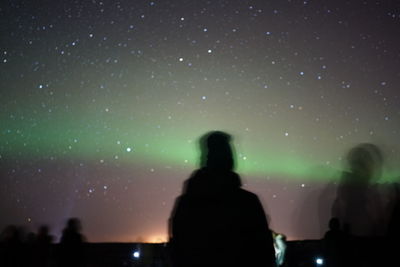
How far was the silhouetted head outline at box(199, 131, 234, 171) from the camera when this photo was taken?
2.06 meters

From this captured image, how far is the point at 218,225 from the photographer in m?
1.90

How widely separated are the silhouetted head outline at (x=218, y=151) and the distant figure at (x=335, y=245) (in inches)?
177

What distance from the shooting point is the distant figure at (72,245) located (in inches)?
291

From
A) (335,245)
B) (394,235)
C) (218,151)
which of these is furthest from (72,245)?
(218,151)

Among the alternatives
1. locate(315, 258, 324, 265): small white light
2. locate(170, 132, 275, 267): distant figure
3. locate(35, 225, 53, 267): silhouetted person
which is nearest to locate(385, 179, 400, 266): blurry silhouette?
locate(170, 132, 275, 267): distant figure

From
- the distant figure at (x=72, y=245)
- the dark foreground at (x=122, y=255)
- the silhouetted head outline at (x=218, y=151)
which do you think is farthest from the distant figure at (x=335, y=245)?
the distant figure at (x=72, y=245)

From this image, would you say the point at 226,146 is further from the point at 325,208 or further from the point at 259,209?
the point at 325,208

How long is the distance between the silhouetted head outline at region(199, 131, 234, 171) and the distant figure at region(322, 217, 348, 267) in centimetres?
450

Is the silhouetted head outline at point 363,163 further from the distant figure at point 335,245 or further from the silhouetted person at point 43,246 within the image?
the silhouetted person at point 43,246

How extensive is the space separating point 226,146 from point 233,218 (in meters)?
0.42

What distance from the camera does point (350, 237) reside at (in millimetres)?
5949

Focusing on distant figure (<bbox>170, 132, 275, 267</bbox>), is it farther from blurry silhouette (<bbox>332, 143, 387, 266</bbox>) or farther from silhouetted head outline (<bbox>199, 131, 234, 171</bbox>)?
blurry silhouette (<bbox>332, 143, 387, 266</bbox>)

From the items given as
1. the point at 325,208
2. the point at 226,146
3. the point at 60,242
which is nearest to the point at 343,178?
the point at 325,208

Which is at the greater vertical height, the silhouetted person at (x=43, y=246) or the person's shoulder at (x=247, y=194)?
the person's shoulder at (x=247, y=194)
